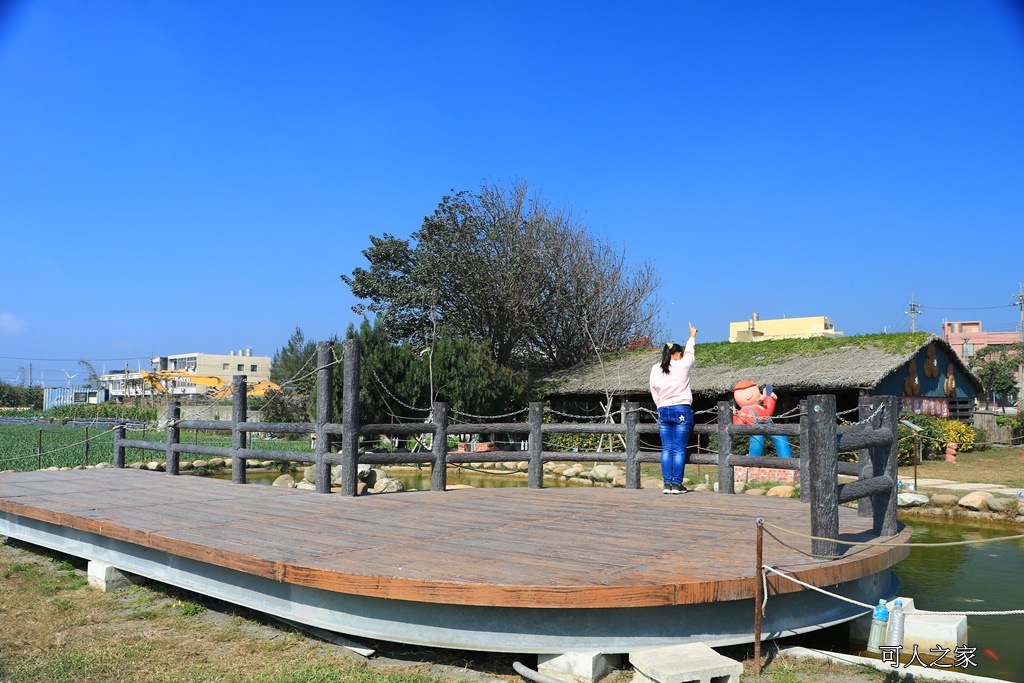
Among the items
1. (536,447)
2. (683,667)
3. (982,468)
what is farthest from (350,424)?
(982,468)

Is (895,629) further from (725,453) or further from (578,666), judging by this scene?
(725,453)

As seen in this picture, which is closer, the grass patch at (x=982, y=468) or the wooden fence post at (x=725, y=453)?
the wooden fence post at (x=725, y=453)

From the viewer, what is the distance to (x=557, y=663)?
3961mm

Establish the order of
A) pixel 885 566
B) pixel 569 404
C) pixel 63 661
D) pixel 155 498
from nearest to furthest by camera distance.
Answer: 1. pixel 63 661
2. pixel 885 566
3. pixel 155 498
4. pixel 569 404

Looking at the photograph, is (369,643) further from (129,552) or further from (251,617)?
(129,552)

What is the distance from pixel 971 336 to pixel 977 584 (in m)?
87.7

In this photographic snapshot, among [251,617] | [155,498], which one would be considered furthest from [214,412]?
[251,617]

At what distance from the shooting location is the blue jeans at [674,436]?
749cm

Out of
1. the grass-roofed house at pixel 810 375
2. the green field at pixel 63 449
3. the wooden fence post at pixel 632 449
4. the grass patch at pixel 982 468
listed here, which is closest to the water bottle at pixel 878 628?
the wooden fence post at pixel 632 449

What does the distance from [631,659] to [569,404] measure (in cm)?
2319

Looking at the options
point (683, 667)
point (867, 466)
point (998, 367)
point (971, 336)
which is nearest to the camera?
point (683, 667)

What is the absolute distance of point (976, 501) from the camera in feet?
38.8

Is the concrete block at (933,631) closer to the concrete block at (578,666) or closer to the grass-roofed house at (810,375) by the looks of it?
the concrete block at (578,666)

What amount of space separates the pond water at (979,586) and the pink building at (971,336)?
75.4 meters
